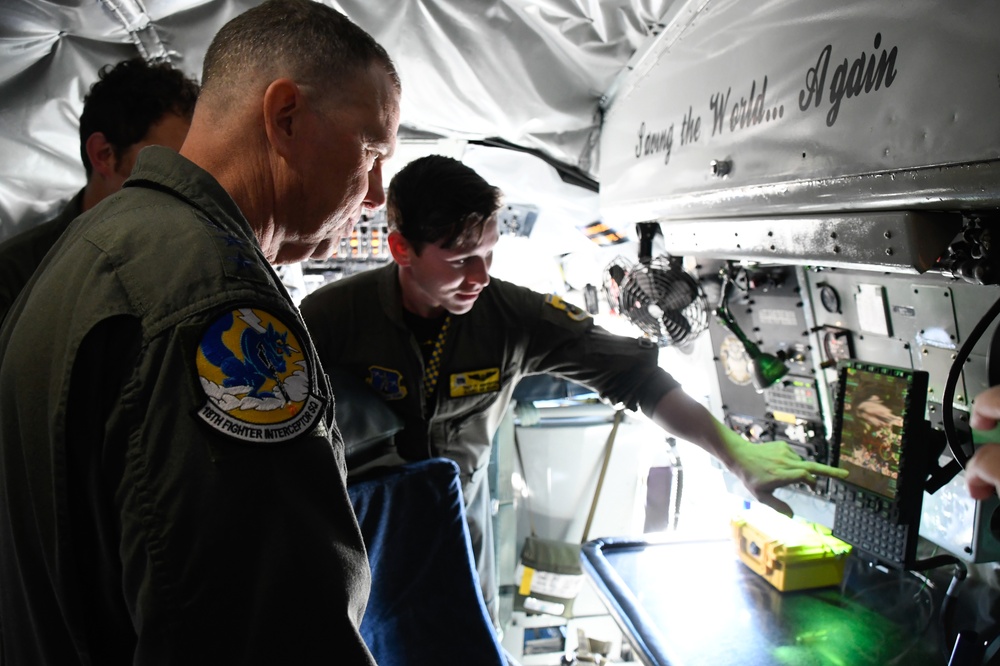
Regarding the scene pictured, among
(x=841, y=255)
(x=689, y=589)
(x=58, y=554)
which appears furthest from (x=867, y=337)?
(x=58, y=554)

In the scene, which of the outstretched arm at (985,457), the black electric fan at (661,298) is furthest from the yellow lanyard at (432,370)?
the outstretched arm at (985,457)

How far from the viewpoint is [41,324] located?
73cm

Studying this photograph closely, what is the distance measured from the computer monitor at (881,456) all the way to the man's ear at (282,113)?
1.53m

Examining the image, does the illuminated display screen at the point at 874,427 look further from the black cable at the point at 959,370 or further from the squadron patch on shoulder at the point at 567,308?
the squadron patch on shoulder at the point at 567,308

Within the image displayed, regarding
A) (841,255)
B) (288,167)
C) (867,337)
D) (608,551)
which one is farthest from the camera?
(608,551)

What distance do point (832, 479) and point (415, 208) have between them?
5.04 feet

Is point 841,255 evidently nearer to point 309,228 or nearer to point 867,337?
point 867,337

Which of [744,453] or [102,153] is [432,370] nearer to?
[744,453]

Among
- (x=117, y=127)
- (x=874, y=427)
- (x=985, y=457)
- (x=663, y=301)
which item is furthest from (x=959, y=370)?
(x=117, y=127)

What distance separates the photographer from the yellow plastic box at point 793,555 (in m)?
1.84

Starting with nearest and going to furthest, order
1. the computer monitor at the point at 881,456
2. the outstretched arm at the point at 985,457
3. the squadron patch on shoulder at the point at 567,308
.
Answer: the outstretched arm at the point at 985,457 < the computer monitor at the point at 881,456 < the squadron patch on shoulder at the point at 567,308

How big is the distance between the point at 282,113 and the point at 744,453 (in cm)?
168

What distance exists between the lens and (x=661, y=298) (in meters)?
2.39

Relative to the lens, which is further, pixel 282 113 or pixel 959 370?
pixel 959 370
